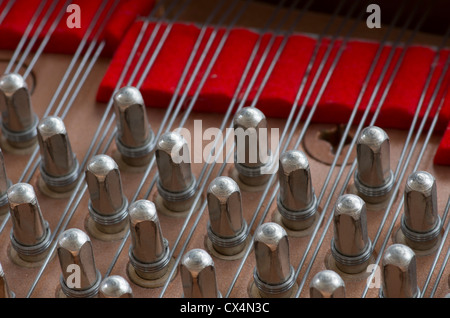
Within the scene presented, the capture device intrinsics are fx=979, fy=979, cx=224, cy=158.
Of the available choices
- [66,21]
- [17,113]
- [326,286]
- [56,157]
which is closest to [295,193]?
[326,286]

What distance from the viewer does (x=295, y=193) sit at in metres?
1.68

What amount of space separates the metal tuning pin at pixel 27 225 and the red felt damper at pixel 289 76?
363 millimetres

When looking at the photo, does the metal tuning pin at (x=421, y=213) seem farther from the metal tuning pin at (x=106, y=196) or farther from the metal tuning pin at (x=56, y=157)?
the metal tuning pin at (x=56, y=157)

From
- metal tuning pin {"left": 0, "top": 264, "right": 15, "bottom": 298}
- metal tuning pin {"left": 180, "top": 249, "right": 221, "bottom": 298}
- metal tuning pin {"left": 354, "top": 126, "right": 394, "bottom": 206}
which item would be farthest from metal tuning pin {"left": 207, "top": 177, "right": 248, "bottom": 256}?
metal tuning pin {"left": 0, "top": 264, "right": 15, "bottom": 298}

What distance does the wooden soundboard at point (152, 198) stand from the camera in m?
1.65

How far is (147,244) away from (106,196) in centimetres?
13

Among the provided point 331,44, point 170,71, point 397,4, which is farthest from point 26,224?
point 397,4

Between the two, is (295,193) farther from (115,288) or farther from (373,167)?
(115,288)

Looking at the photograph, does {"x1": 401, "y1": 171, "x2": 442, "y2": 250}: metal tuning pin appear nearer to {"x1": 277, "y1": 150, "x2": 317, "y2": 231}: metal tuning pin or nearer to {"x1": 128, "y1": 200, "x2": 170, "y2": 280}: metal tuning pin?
{"x1": 277, "y1": 150, "x2": 317, "y2": 231}: metal tuning pin

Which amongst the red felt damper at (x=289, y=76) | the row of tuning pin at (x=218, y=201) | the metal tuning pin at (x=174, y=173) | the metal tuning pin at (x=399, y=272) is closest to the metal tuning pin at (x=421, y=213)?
the row of tuning pin at (x=218, y=201)

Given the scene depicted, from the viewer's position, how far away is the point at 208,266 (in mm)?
1529
